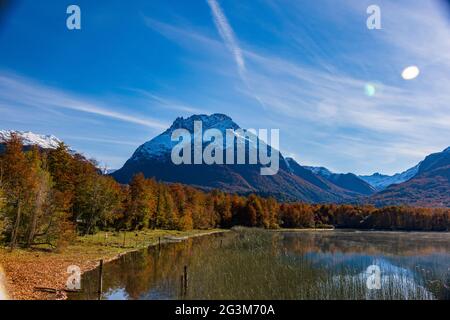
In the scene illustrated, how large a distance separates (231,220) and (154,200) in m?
42.4

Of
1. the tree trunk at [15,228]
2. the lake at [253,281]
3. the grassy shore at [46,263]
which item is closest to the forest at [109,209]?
the tree trunk at [15,228]

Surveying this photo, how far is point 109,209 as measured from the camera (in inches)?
2547

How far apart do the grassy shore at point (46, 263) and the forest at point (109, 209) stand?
2.17 m

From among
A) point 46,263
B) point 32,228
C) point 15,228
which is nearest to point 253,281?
point 46,263

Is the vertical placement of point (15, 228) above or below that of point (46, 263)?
above

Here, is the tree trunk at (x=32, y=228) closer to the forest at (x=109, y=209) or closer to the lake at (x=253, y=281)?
the forest at (x=109, y=209)

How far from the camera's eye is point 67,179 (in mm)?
58844

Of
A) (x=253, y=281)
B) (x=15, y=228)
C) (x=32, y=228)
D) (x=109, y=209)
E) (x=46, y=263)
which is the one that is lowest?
(x=253, y=281)

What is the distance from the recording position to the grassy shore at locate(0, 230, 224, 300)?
77.1 ft

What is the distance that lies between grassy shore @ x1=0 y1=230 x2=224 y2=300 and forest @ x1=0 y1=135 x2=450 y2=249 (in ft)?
7.12

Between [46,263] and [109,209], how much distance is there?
31.9 metres

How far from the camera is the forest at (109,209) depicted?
40.5 metres

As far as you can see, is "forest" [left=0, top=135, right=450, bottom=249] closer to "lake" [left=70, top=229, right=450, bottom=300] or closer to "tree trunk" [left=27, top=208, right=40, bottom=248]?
"tree trunk" [left=27, top=208, right=40, bottom=248]

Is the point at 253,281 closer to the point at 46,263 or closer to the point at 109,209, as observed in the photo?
the point at 46,263
